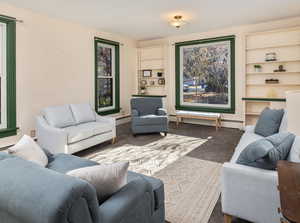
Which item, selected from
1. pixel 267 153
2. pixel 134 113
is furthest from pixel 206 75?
pixel 267 153

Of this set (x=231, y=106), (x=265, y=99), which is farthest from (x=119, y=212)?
(x=231, y=106)

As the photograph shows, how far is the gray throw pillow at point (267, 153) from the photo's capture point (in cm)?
159

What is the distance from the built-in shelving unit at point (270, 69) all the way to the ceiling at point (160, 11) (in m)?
0.44

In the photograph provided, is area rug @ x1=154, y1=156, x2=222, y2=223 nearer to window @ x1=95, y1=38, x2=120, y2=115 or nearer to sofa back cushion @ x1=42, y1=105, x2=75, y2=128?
sofa back cushion @ x1=42, y1=105, x2=75, y2=128

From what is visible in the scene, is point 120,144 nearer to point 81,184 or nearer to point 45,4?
point 45,4

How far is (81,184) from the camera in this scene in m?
0.95

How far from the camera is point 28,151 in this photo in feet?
5.88

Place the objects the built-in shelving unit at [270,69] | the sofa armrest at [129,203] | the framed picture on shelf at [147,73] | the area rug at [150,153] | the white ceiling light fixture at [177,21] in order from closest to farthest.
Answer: the sofa armrest at [129,203], the area rug at [150,153], the white ceiling light fixture at [177,21], the built-in shelving unit at [270,69], the framed picture on shelf at [147,73]

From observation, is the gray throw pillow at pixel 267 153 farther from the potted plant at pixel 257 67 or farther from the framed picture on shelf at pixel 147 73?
the framed picture on shelf at pixel 147 73

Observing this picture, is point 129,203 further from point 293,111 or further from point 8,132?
point 8,132

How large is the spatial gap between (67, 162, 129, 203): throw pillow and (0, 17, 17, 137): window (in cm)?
355

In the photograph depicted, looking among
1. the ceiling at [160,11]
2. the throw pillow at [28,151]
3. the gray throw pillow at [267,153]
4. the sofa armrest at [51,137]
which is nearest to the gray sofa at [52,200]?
the throw pillow at [28,151]

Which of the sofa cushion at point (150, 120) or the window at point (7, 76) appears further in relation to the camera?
the sofa cushion at point (150, 120)

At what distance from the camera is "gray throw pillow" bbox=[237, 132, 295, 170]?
62.7 inches
